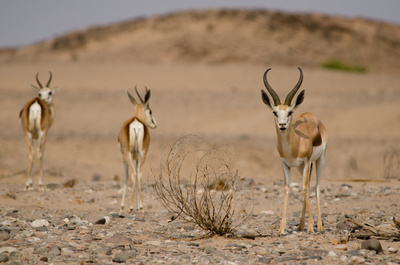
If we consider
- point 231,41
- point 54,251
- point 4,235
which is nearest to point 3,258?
point 54,251

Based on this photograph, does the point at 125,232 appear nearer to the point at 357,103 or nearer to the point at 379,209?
the point at 379,209

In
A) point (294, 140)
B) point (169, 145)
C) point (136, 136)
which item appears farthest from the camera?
point (169, 145)

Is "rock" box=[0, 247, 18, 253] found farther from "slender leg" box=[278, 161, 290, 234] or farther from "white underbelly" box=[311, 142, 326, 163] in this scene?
"white underbelly" box=[311, 142, 326, 163]

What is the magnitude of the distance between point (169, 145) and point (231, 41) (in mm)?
45077

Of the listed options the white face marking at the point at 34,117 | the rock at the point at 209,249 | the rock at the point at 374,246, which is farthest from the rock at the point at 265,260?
the white face marking at the point at 34,117

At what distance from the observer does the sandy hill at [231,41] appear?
61344mm

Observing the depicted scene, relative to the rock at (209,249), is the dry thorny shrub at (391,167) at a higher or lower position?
higher

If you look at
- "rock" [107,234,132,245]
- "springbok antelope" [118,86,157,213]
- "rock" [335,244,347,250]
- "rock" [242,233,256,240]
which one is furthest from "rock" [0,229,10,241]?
"rock" [335,244,347,250]

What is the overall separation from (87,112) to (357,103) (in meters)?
14.4

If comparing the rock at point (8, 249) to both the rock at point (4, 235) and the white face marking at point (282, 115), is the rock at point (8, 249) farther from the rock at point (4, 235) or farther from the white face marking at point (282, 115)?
the white face marking at point (282, 115)

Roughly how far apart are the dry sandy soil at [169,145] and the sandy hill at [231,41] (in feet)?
70.6

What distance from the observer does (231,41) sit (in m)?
63.2

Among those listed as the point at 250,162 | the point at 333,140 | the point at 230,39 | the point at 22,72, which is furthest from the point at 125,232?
the point at 230,39

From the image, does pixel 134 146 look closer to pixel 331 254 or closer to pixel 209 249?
pixel 209 249
